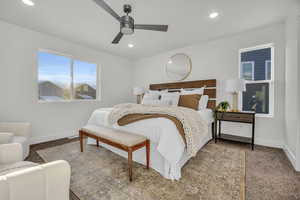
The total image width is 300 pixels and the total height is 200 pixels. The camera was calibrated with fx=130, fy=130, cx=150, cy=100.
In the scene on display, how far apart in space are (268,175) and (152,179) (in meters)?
1.62

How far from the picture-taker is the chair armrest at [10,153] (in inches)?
46.4

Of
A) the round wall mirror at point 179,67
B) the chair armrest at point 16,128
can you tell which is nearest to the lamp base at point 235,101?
the round wall mirror at point 179,67

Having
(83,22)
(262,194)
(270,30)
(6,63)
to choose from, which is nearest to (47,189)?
(262,194)

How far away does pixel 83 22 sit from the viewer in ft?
8.73

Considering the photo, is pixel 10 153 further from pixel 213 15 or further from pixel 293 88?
pixel 293 88

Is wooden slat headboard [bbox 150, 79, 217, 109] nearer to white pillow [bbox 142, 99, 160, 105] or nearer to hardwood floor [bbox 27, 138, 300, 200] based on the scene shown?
white pillow [bbox 142, 99, 160, 105]

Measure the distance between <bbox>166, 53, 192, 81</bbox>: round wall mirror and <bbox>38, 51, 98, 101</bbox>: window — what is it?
2.41 meters

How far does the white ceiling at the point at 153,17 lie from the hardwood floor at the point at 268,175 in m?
2.60

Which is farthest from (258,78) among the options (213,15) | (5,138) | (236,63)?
(5,138)

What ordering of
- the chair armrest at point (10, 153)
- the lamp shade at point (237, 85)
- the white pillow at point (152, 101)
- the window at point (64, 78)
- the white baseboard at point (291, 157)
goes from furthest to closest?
the white pillow at point (152, 101), the window at point (64, 78), the lamp shade at point (237, 85), the white baseboard at point (291, 157), the chair armrest at point (10, 153)

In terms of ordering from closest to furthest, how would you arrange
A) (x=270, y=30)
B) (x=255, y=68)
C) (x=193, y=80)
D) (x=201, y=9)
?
(x=201, y=9) < (x=270, y=30) < (x=255, y=68) < (x=193, y=80)

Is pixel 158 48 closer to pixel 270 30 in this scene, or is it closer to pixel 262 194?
pixel 270 30

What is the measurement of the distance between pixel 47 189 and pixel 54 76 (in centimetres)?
345

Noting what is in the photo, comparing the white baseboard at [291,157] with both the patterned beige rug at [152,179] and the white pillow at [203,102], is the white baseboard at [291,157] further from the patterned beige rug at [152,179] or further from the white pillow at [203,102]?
the white pillow at [203,102]
